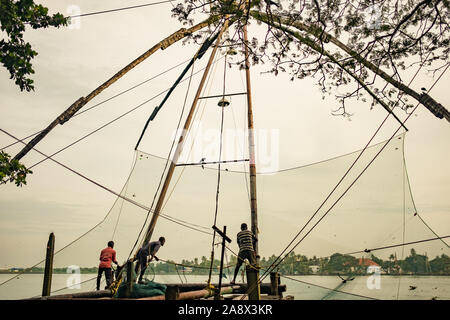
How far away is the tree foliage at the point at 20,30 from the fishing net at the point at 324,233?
383cm

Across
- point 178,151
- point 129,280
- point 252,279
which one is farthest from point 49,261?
point 252,279

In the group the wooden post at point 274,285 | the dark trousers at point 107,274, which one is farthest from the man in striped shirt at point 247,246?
the dark trousers at point 107,274

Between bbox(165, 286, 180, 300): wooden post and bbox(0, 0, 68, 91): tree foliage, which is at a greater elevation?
bbox(0, 0, 68, 91): tree foliage

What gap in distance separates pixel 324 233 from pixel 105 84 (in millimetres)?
7008

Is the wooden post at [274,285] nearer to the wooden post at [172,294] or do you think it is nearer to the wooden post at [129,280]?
the wooden post at [129,280]

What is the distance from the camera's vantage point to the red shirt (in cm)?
838

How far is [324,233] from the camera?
29.6 feet

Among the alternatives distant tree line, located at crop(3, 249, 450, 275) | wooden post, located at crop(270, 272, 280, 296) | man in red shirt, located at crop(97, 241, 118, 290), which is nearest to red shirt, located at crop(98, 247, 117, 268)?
man in red shirt, located at crop(97, 241, 118, 290)

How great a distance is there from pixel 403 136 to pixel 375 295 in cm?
428

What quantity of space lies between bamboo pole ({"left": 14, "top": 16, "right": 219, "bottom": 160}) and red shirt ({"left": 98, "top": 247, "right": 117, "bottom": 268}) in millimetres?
4334

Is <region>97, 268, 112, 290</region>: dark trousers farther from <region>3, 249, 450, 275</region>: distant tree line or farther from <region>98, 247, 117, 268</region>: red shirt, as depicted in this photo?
<region>3, 249, 450, 275</region>: distant tree line

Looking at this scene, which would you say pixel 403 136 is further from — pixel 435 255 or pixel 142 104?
pixel 142 104

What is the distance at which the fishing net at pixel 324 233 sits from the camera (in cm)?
798

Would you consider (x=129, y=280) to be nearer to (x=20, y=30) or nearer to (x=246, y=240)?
(x=246, y=240)
